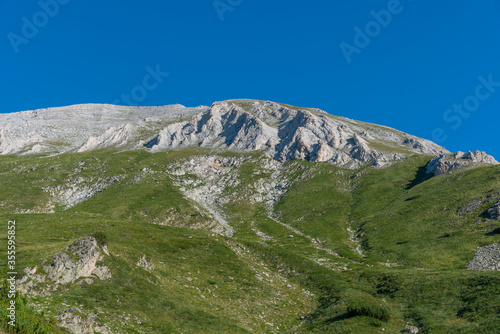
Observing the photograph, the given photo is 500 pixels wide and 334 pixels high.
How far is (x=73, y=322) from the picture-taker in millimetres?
20500

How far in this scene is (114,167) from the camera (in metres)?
144

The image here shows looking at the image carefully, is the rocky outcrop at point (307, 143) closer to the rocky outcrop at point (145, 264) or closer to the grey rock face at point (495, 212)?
the grey rock face at point (495, 212)

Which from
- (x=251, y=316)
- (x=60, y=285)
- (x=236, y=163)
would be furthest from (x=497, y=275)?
(x=236, y=163)

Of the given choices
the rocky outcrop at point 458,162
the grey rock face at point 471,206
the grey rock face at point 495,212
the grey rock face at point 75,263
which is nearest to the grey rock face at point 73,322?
the grey rock face at point 75,263

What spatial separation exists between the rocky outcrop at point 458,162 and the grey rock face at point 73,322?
416 feet

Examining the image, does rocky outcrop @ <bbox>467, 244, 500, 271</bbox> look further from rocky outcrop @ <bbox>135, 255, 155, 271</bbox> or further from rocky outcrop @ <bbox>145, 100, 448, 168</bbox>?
rocky outcrop @ <bbox>145, 100, 448, 168</bbox>

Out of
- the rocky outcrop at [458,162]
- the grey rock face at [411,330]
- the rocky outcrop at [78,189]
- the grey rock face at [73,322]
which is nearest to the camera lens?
the grey rock face at [73,322]

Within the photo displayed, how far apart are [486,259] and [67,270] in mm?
69601

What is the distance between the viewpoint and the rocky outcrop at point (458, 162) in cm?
11148

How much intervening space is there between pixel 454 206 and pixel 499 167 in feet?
95.8

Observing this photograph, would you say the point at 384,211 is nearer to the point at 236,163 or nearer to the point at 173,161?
the point at 236,163

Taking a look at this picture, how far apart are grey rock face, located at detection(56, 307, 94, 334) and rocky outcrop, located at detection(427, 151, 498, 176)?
416 feet

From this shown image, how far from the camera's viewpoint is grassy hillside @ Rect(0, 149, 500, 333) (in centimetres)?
2934

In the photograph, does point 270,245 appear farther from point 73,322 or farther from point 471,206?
point 471,206
